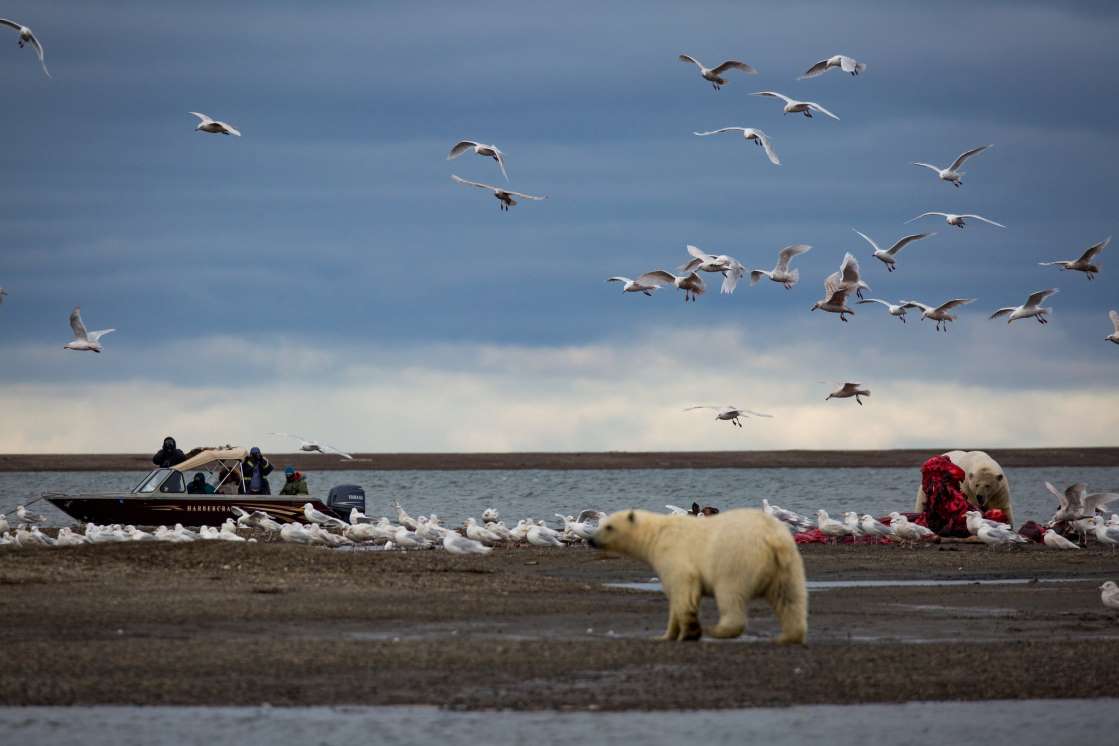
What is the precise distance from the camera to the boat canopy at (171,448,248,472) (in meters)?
34.8

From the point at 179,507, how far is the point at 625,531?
19.5 meters

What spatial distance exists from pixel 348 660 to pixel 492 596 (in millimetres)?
5500

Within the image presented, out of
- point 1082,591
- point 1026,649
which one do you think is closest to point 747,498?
point 1082,591

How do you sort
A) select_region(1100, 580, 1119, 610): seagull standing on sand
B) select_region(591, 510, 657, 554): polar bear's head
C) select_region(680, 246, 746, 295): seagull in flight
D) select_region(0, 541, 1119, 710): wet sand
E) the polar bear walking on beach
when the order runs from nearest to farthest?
select_region(0, 541, 1119, 710): wet sand
the polar bear walking on beach
select_region(591, 510, 657, 554): polar bear's head
select_region(1100, 580, 1119, 610): seagull standing on sand
select_region(680, 246, 746, 295): seagull in flight

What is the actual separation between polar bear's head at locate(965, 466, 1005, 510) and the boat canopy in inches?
586

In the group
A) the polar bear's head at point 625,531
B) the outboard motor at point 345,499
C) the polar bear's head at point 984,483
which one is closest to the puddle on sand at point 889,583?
the polar bear's head at point 625,531

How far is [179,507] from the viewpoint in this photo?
1323 inches

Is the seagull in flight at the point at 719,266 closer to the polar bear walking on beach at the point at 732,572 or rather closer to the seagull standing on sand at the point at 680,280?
the seagull standing on sand at the point at 680,280

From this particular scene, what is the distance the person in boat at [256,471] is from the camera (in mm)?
34375

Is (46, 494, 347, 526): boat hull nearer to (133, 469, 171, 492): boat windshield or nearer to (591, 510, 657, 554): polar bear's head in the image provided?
(133, 469, 171, 492): boat windshield

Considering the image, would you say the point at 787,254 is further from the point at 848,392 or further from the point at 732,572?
the point at 732,572

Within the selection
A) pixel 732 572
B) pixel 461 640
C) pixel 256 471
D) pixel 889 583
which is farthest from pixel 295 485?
pixel 732 572

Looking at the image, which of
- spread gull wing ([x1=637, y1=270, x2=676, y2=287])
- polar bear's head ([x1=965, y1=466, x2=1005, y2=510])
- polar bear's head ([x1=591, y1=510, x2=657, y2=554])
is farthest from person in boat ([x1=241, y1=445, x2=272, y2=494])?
polar bear's head ([x1=591, y1=510, x2=657, y2=554])

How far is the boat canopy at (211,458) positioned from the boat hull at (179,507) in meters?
1.13
